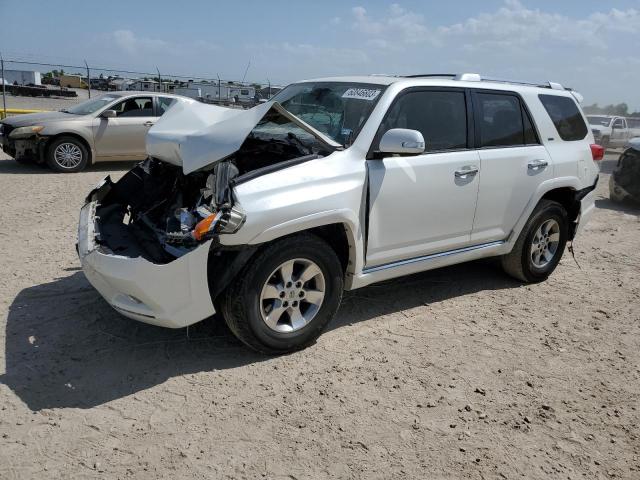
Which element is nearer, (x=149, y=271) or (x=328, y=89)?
(x=149, y=271)

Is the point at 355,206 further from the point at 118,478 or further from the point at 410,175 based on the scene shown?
the point at 118,478

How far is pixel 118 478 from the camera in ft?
8.72

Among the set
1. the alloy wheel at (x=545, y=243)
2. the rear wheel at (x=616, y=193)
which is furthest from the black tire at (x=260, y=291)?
the rear wheel at (x=616, y=193)

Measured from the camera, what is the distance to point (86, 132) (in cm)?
1034

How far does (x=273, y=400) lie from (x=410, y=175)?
1899 millimetres

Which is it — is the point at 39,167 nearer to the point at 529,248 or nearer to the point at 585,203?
the point at 529,248

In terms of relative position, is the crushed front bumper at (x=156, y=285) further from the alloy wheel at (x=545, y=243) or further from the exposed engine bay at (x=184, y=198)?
the alloy wheel at (x=545, y=243)

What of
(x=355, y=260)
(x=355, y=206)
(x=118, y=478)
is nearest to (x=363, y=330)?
(x=355, y=260)

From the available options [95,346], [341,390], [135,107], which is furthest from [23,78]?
[341,390]

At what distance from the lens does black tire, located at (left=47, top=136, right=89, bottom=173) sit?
1009cm

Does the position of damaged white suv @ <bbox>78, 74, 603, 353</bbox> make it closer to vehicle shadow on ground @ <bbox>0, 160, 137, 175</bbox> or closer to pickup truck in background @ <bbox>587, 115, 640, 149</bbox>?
vehicle shadow on ground @ <bbox>0, 160, 137, 175</bbox>

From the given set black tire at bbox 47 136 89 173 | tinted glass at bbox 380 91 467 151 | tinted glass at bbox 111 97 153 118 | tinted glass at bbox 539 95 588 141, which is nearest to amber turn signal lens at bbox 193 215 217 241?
tinted glass at bbox 380 91 467 151

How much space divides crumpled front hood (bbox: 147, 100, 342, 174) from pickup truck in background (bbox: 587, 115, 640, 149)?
1909 centimetres

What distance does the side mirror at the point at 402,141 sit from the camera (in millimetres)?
3797
